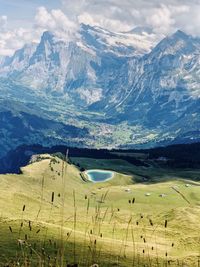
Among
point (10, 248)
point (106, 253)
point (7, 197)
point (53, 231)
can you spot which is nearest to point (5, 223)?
point (53, 231)

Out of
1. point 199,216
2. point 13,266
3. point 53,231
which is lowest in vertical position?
point 13,266

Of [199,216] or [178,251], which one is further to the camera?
[199,216]

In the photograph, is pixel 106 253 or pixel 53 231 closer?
pixel 106 253

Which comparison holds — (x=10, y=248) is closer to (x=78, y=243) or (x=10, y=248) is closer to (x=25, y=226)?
(x=78, y=243)

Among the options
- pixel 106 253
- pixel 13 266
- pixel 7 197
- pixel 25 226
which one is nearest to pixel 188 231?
pixel 25 226

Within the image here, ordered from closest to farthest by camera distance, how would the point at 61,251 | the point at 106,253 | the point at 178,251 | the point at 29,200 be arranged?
the point at 61,251, the point at 106,253, the point at 178,251, the point at 29,200

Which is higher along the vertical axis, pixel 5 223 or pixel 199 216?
pixel 199 216

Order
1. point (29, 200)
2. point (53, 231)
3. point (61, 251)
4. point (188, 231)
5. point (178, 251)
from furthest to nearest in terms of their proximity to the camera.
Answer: point (29, 200), point (188, 231), point (178, 251), point (53, 231), point (61, 251)

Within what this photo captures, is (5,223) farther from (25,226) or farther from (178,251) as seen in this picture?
(178,251)

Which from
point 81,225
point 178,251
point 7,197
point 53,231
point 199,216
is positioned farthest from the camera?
point 7,197
